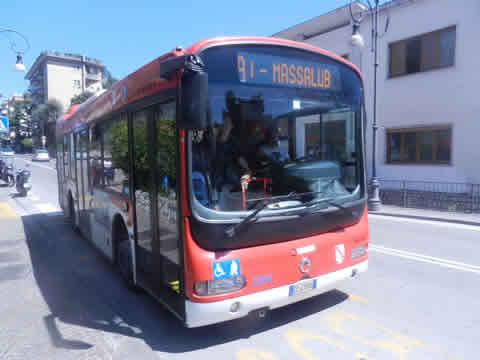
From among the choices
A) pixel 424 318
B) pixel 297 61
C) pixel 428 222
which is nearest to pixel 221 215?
pixel 297 61

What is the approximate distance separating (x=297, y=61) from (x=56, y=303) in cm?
428

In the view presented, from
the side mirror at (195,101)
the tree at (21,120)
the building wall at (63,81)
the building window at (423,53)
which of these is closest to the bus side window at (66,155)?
the side mirror at (195,101)

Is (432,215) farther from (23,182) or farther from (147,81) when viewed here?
(23,182)

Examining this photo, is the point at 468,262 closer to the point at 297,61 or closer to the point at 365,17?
the point at 297,61

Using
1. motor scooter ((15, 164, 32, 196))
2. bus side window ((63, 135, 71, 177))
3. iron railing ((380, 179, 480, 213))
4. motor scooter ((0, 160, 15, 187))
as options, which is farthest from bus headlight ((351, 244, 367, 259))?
motor scooter ((0, 160, 15, 187))

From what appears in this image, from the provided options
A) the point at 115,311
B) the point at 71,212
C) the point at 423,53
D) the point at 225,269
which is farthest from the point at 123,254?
the point at 423,53

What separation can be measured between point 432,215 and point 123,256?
8970 mm

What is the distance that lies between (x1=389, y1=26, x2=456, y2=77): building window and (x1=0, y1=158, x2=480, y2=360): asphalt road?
33.6 ft

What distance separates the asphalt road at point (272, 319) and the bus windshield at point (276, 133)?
1.34 metres

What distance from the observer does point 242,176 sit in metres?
3.37

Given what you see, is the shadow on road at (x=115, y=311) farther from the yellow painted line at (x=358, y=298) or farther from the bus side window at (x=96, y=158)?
the bus side window at (x=96, y=158)

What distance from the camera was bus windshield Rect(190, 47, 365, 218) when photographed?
3.18 meters

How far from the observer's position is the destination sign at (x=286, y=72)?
3297mm

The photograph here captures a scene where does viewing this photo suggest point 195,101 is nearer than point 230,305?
Yes
